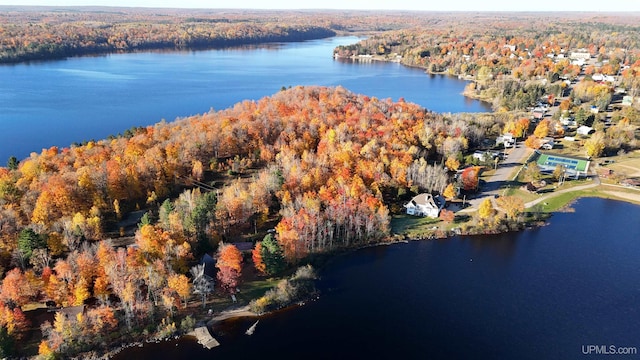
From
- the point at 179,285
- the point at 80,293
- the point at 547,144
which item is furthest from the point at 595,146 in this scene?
the point at 80,293

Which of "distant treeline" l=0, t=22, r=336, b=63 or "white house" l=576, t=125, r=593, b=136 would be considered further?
"distant treeline" l=0, t=22, r=336, b=63

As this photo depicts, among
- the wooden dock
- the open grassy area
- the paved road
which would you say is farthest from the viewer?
the paved road

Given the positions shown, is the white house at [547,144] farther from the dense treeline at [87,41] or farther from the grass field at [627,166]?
the dense treeline at [87,41]

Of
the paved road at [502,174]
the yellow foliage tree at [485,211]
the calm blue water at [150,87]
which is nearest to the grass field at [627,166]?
the paved road at [502,174]

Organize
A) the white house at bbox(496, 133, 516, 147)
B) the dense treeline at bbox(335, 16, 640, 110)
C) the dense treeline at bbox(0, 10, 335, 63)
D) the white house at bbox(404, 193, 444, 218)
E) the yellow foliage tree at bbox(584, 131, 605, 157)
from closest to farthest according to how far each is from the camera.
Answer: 1. the white house at bbox(404, 193, 444, 218)
2. the yellow foliage tree at bbox(584, 131, 605, 157)
3. the white house at bbox(496, 133, 516, 147)
4. the dense treeline at bbox(335, 16, 640, 110)
5. the dense treeline at bbox(0, 10, 335, 63)

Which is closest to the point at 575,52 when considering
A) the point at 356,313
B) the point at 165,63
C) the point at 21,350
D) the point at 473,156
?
the point at 473,156

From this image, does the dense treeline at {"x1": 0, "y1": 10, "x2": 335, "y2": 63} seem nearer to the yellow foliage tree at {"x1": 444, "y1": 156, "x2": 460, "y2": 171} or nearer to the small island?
the small island

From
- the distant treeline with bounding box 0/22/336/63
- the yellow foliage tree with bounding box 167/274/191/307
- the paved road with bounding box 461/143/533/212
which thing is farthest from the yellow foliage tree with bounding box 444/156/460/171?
the distant treeline with bounding box 0/22/336/63
